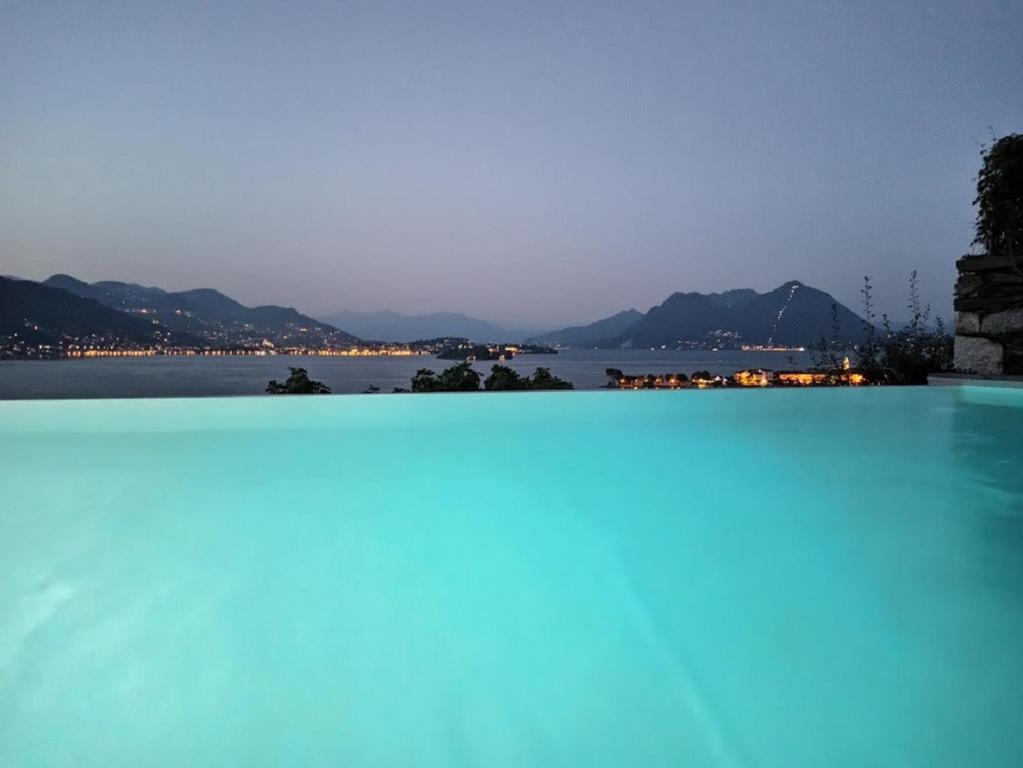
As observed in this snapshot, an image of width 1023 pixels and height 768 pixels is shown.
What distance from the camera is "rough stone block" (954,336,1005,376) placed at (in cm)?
610

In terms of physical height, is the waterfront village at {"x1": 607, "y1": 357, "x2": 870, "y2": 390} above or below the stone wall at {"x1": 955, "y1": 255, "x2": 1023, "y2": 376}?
below

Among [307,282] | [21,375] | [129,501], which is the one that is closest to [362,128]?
[21,375]

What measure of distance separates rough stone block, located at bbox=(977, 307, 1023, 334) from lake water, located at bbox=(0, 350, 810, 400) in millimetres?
2336

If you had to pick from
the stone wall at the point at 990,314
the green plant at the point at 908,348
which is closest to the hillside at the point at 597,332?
the green plant at the point at 908,348

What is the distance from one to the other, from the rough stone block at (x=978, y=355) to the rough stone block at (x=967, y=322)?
0.07 meters

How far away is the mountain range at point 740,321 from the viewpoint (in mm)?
8545

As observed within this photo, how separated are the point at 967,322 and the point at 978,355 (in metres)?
0.31

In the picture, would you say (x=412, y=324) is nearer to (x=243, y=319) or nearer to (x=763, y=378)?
(x=243, y=319)

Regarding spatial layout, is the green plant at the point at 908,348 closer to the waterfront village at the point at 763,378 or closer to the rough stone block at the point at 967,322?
the waterfront village at the point at 763,378

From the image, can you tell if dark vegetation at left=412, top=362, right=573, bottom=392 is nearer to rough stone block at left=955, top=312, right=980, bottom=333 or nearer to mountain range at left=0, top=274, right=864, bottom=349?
rough stone block at left=955, top=312, right=980, bottom=333

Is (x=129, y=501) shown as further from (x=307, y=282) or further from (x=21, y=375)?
(x=307, y=282)

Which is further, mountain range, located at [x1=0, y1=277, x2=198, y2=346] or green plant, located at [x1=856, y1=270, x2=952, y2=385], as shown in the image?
mountain range, located at [x1=0, y1=277, x2=198, y2=346]

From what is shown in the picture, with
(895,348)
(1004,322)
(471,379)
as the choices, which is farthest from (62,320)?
(1004,322)

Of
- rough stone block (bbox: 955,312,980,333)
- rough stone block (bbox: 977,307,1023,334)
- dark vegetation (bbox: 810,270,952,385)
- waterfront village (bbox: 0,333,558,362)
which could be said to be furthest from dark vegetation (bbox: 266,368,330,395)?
rough stone block (bbox: 977,307,1023,334)
